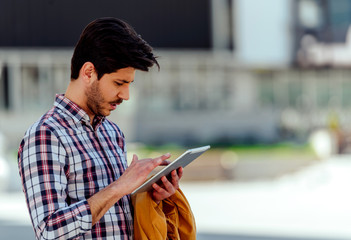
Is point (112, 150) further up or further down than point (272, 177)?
further up

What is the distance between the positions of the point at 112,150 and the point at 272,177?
15265 mm

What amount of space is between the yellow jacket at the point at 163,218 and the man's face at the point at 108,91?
35 centimetres

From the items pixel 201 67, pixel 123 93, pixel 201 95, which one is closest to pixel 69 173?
pixel 123 93

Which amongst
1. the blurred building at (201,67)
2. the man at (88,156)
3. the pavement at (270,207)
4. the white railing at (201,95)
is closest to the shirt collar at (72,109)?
the man at (88,156)

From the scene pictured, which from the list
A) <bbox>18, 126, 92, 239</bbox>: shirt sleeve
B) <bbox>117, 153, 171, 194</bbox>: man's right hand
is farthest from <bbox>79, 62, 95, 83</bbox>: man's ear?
<bbox>117, 153, 171, 194</bbox>: man's right hand

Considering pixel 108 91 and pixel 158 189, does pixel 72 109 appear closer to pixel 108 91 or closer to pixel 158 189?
pixel 108 91

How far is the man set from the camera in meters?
2.05

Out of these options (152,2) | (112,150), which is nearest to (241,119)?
(152,2)

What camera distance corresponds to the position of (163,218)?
2.36m

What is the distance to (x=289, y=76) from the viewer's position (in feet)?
96.3

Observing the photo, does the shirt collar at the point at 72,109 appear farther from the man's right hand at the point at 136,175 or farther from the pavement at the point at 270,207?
the pavement at the point at 270,207

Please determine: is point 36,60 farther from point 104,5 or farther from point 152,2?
point 152,2

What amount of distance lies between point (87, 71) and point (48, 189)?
1.38 feet

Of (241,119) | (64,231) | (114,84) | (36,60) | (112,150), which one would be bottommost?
(241,119)
